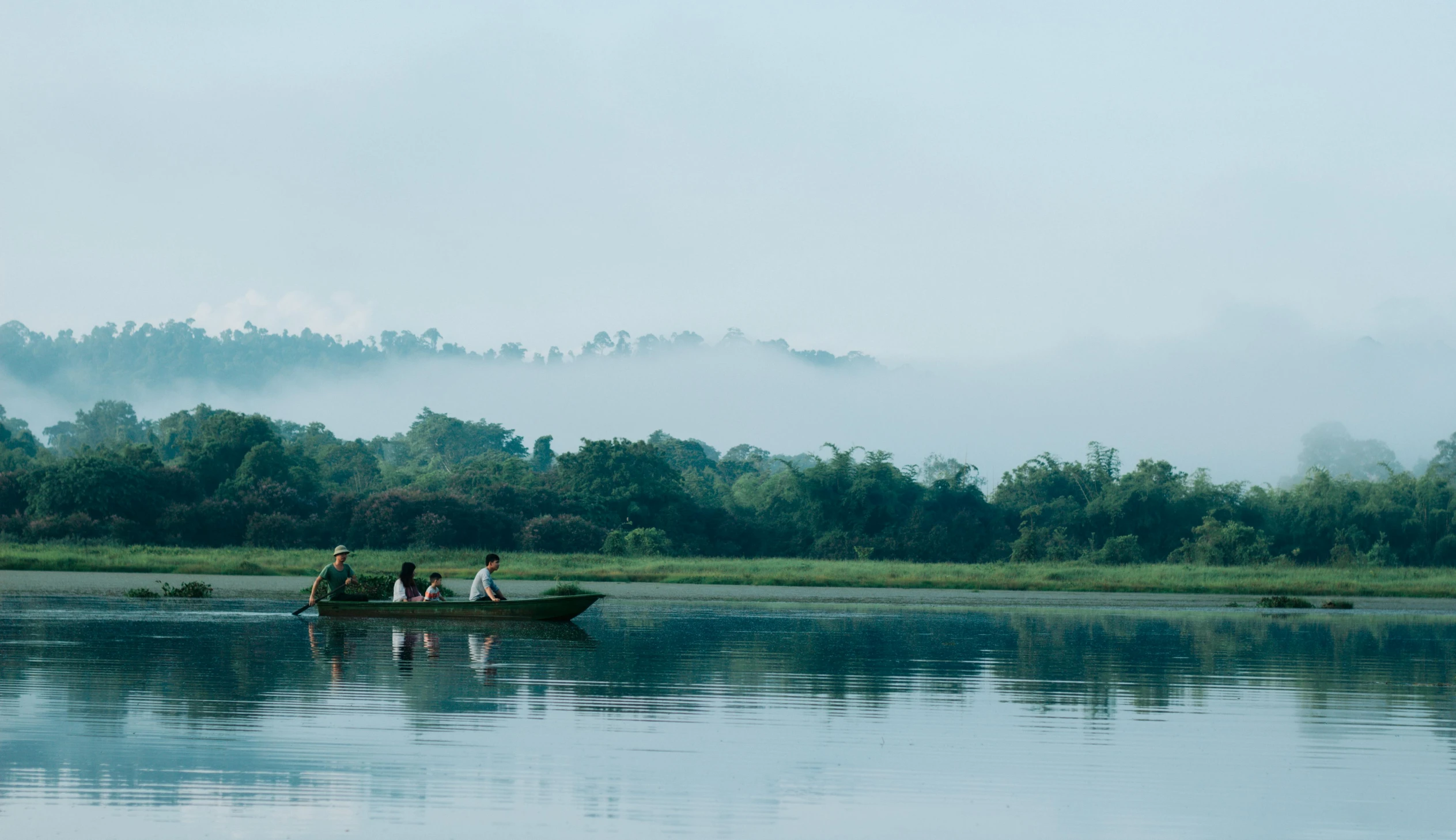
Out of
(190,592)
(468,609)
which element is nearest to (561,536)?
(190,592)

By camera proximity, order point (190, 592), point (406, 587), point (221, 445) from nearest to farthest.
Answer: point (406, 587) → point (190, 592) → point (221, 445)

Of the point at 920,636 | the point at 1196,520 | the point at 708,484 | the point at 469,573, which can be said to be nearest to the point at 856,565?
the point at 469,573

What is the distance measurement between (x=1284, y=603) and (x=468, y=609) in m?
24.3

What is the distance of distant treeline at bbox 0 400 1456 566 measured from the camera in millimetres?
61844

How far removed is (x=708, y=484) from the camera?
300 ft

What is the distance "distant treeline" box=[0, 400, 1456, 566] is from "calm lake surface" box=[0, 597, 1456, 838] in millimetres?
40685

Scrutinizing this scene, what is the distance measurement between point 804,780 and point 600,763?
1.67 metres

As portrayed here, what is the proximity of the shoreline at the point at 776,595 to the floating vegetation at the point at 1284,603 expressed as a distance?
1.19 ft

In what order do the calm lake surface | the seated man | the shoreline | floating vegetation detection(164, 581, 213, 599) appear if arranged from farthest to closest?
the shoreline, floating vegetation detection(164, 581, 213, 599), the seated man, the calm lake surface

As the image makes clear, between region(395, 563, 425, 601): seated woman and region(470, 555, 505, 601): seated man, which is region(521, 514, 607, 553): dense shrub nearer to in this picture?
region(395, 563, 425, 601): seated woman

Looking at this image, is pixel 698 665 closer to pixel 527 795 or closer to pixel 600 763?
pixel 600 763

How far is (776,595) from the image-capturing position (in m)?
41.4

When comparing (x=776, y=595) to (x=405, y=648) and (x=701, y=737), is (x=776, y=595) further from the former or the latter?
(x=701, y=737)

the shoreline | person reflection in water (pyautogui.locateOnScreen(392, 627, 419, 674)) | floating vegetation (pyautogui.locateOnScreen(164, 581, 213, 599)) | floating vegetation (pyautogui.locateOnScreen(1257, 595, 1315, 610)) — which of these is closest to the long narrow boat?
person reflection in water (pyautogui.locateOnScreen(392, 627, 419, 674))
